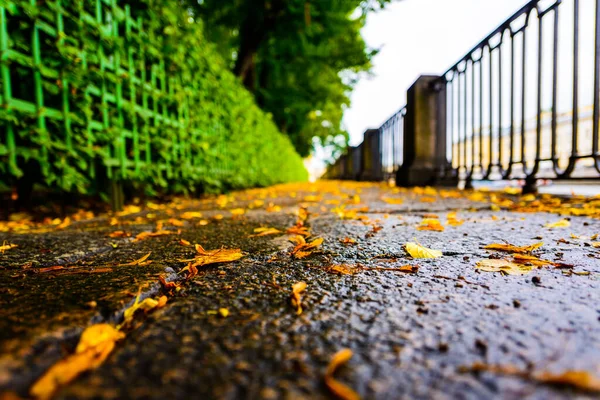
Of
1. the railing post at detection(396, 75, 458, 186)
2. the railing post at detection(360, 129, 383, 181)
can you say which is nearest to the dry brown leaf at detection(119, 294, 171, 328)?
the railing post at detection(396, 75, 458, 186)

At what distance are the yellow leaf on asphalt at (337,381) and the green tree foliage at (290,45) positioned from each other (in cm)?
922

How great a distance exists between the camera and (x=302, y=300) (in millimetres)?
751

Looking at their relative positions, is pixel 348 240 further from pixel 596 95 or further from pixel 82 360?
pixel 596 95

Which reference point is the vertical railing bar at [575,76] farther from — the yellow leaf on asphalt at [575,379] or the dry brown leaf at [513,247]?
the yellow leaf on asphalt at [575,379]

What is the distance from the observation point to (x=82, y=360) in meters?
0.51

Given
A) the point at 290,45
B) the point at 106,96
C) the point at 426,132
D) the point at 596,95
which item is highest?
the point at 290,45

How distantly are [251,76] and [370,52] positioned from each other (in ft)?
13.9

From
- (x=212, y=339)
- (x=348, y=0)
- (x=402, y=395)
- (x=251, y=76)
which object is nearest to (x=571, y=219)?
(x=402, y=395)

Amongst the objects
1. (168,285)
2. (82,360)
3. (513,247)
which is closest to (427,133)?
(513,247)

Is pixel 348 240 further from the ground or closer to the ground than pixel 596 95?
closer to the ground

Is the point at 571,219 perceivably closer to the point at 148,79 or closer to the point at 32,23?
the point at 32,23

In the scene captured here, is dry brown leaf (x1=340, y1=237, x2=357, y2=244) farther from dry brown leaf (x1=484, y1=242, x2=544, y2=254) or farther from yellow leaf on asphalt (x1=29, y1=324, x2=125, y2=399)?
yellow leaf on asphalt (x1=29, y1=324, x2=125, y2=399)

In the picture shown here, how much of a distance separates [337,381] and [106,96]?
288 cm

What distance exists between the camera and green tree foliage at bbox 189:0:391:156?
8.80m
